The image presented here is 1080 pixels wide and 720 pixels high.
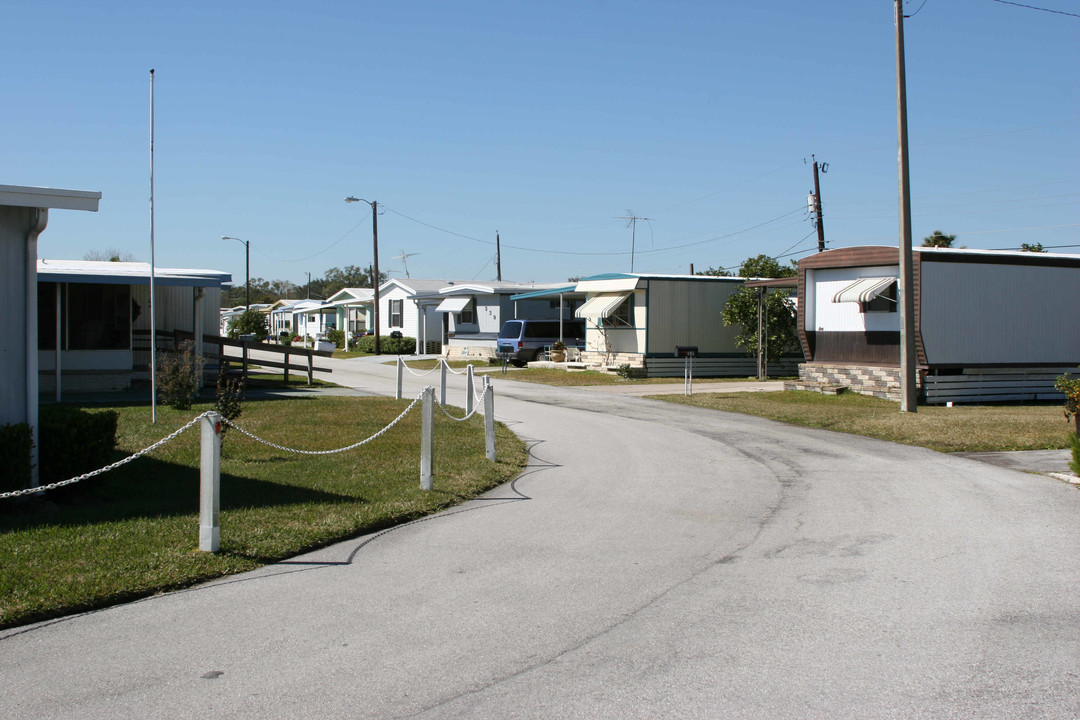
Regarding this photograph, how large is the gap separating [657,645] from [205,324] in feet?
78.4

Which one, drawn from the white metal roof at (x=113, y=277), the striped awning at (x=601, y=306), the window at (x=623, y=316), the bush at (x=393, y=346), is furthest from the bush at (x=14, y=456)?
the bush at (x=393, y=346)

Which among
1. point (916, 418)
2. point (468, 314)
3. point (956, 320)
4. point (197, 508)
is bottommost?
point (197, 508)

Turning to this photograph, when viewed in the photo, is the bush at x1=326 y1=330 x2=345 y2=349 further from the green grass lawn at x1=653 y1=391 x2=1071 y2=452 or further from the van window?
the green grass lawn at x1=653 y1=391 x2=1071 y2=452

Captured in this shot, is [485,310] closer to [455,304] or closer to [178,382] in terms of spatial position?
[455,304]

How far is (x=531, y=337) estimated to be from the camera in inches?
1405

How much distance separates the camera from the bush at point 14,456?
806 cm

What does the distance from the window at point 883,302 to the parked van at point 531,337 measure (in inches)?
597

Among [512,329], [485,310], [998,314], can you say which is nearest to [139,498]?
[998,314]

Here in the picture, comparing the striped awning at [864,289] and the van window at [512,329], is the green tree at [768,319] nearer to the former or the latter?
the striped awning at [864,289]

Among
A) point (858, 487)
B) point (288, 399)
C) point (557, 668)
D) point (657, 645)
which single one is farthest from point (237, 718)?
point (288, 399)

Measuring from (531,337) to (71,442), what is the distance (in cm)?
2718

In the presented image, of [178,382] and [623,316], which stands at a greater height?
[623,316]

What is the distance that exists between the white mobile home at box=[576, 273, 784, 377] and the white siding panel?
6521mm

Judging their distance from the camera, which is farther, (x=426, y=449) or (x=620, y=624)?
→ (x=426, y=449)
